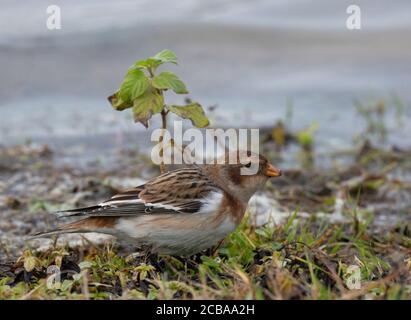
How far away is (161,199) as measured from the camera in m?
5.77

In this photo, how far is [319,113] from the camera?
12.1m

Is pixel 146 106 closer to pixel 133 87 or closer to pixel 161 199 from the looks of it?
pixel 133 87

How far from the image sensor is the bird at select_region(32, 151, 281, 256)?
5.57 metres

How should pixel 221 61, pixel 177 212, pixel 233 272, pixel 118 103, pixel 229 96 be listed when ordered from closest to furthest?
pixel 233 272 → pixel 177 212 → pixel 118 103 → pixel 229 96 → pixel 221 61

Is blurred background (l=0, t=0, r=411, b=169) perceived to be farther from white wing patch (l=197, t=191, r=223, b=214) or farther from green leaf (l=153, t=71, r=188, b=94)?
white wing patch (l=197, t=191, r=223, b=214)

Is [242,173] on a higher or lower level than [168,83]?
lower

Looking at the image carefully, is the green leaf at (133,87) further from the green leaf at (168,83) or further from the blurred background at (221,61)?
the blurred background at (221,61)

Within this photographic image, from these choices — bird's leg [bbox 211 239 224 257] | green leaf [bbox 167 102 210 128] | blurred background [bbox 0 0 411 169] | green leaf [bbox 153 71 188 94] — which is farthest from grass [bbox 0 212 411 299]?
blurred background [bbox 0 0 411 169]

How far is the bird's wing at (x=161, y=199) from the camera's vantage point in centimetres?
568

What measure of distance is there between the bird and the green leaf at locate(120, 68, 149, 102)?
2.10ft

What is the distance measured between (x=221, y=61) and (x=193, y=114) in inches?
313

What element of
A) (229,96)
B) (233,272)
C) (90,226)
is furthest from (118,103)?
(229,96)

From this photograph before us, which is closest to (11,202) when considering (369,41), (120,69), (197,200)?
(197,200)

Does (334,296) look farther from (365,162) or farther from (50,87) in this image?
(50,87)
